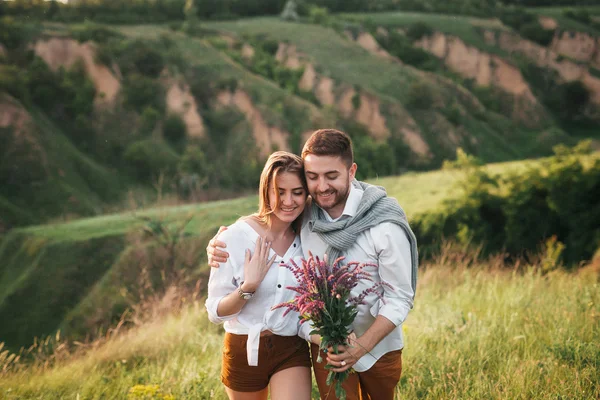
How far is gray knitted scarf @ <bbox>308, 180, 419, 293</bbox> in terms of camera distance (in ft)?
9.85

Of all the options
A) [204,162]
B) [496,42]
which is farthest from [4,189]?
[496,42]

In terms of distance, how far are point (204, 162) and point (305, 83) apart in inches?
595

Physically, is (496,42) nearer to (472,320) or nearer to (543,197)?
(543,197)

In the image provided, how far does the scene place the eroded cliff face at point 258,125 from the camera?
36156 millimetres

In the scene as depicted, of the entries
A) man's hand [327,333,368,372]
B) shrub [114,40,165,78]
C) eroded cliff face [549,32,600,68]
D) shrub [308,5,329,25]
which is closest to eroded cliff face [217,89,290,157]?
shrub [114,40,165,78]

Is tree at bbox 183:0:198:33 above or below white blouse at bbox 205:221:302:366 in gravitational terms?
above

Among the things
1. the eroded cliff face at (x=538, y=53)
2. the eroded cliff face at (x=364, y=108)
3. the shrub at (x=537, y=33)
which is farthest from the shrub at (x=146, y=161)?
the shrub at (x=537, y=33)

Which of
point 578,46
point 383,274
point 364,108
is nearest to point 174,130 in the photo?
point 364,108

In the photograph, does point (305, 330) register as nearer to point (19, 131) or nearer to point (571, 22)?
point (19, 131)

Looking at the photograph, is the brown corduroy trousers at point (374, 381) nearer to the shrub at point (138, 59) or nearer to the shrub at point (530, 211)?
the shrub at point (530, 211)

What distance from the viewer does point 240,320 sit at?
331 cm

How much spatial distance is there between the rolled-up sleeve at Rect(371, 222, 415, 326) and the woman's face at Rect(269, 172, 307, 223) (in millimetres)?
542

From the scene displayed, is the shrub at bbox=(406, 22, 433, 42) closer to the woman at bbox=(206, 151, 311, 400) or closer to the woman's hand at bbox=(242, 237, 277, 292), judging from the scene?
the woman at bbox=(206, 151, 311, 400)

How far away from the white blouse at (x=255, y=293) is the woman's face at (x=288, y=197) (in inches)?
8.1
